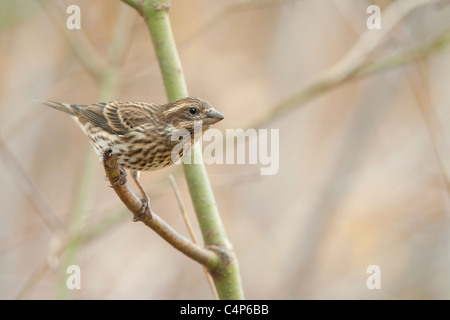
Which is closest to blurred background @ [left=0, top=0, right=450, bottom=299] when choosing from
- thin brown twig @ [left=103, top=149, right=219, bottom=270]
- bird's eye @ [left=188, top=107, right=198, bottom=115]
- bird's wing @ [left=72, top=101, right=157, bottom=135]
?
bird's wing @ [left=72, top=101, right=157, bottom=135]

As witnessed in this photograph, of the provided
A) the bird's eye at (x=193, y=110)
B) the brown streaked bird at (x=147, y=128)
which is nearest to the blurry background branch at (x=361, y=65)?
the brown streaked bird at (x=147, y=128)

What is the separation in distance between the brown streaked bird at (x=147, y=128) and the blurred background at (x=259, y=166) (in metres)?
0.80

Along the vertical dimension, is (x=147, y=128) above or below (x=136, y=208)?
above

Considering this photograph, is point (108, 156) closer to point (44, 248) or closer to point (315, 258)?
point (315, 258)

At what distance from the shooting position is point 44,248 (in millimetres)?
8922

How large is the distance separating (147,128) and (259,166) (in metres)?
3.60

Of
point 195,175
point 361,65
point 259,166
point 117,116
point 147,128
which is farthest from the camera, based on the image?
point 259,166

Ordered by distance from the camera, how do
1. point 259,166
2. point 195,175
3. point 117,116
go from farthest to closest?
point 259,166 → point 117,116 → point 195,175

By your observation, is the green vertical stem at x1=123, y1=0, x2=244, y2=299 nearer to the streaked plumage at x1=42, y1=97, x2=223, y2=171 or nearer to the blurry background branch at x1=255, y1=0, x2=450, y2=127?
the streaked plumage at x1=42, y1=97, x2=223, y2=171

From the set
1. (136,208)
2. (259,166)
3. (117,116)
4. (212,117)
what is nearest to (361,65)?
(212,117)

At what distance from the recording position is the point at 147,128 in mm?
4477

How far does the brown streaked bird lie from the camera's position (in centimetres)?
411

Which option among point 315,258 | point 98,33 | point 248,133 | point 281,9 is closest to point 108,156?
point 248,133

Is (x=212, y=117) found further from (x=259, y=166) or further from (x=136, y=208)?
(x=259, y=166)
